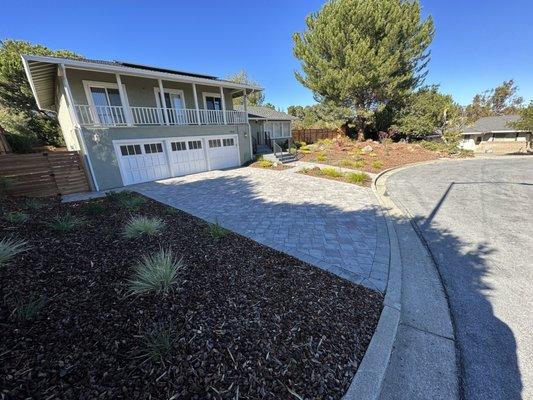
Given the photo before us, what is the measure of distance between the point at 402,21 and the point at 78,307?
2644 cm

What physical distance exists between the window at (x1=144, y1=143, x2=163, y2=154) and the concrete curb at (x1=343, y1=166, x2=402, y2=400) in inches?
465

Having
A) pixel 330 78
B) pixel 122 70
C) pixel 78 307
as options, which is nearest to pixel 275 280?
pixel 78 307

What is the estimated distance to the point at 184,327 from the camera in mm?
2355

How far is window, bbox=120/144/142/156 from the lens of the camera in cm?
1093

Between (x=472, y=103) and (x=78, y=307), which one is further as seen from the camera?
(x=472, y=103)

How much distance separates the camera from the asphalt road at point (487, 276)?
7.61 ft

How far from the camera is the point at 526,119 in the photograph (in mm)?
23562

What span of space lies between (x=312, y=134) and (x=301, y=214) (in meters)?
24.9

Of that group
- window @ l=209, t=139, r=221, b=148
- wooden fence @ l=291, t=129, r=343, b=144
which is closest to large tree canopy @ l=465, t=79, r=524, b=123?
wooden fence @ l=291, t=129, r=343, b=144

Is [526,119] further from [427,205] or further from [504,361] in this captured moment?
[504,361]

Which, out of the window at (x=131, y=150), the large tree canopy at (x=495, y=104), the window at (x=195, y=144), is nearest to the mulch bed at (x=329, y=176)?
the window at (x=195, y=144)

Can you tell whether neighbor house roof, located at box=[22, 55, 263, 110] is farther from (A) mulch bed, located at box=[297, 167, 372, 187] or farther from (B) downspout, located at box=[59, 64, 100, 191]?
(A) mulch bed, located at box=[297, 167, 372, 187]

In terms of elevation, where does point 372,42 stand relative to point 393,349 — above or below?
above

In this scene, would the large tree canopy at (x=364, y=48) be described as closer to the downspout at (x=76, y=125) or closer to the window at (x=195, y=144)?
the window at (x=195, y=144)
